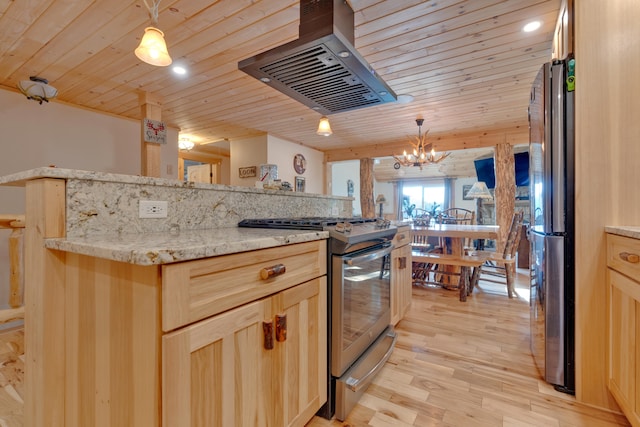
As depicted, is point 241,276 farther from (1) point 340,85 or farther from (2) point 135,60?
(2) point 135,60

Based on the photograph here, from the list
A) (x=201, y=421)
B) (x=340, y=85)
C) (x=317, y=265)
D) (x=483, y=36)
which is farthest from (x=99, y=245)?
(x=483, y=36)

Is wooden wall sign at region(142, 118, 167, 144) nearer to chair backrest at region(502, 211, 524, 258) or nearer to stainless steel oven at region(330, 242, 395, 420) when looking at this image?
stainless steel oven at region(330, 242, 395, 420)

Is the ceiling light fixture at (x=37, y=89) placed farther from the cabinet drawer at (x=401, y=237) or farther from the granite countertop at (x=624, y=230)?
the granite countertop at (x=624, y=230)

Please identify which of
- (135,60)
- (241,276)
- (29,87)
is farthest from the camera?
(29,87)

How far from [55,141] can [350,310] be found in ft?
13.0

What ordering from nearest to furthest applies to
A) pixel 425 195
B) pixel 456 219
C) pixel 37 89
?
pixel 37 89 → pixel 456 219 → pixel 425 195

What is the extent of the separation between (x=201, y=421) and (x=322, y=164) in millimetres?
5570

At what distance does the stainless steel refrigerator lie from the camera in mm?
1484

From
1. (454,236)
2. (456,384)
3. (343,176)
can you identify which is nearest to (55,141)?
(456,384)

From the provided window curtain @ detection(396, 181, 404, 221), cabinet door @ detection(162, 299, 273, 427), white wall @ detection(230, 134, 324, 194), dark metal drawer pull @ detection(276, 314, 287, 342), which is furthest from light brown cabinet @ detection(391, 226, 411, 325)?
window curtain @ detection(396, 181, 404, 221)

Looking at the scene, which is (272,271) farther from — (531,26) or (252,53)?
(531,26)

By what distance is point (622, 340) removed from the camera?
1.26 meters

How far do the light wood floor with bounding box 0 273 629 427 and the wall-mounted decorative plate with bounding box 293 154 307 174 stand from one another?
11.6ft

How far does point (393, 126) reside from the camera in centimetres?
438
